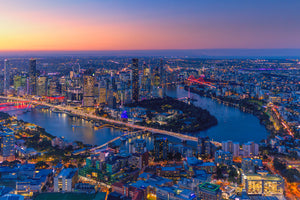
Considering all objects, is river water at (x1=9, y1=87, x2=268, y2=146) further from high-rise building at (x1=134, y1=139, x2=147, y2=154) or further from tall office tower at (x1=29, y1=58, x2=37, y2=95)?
tall office tower at (x1=29, y1=58, x2=37, y2=95)

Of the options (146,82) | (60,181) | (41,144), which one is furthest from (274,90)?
(60,181)

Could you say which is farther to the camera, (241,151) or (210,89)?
(210,89)

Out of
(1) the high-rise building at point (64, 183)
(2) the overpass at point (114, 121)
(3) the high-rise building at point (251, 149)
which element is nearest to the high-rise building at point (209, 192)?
(1) the high-rise building at point (64, 183)

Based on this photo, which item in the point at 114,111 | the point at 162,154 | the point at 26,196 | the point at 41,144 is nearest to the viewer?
the point at 26,196

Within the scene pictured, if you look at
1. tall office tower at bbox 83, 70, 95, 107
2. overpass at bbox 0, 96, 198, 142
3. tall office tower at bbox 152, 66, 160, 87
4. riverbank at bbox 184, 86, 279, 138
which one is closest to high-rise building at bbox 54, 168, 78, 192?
overpass at bbox 0, 96, 198, 142

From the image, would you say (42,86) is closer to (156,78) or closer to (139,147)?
(156,78)

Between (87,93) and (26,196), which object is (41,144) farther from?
(87,93)
